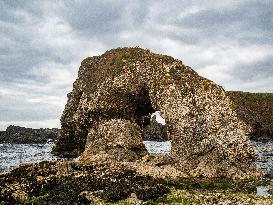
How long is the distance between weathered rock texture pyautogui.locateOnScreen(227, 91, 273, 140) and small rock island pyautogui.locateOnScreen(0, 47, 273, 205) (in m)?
96.0

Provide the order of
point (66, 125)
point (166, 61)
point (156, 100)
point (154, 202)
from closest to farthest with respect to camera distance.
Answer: point (154, 202), point (156, 100), point (166, 61), point (66, 125)

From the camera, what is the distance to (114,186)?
75.2ft

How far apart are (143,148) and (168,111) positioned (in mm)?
5158

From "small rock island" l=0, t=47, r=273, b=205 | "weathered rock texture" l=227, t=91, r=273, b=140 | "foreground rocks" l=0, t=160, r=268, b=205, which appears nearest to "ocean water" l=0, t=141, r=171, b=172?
"small rock island" l=0, t=47, r=273, b=205

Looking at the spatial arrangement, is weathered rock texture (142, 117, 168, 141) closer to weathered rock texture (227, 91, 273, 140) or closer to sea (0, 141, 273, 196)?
weathered rock texture (227, 91, 273, 140)

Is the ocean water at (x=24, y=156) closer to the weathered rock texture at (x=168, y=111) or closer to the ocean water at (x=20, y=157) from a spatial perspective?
the ocean water at (x=20, y=157)

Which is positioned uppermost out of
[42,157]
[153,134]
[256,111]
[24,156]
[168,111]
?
[256,111]

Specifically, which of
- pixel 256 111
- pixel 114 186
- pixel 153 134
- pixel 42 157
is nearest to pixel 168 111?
pixel 114 186

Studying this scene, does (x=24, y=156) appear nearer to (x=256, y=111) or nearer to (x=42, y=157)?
(x=42, y=157)

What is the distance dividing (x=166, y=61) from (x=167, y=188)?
16.5m

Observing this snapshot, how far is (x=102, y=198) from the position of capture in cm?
Result: 2106

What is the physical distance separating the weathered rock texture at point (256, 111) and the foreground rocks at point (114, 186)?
10574 cm

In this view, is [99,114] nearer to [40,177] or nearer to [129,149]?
[129,149]

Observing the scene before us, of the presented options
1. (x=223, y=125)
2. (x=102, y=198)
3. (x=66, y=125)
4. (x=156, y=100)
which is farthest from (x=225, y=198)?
(x=66, y=125)
